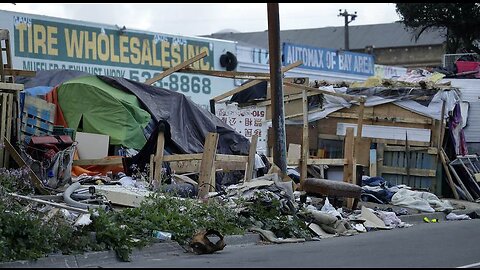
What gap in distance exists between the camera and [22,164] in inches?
629

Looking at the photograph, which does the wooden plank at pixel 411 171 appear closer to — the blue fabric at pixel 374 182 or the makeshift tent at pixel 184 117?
the blue fabric at pixel 374 182

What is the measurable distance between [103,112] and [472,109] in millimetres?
11486

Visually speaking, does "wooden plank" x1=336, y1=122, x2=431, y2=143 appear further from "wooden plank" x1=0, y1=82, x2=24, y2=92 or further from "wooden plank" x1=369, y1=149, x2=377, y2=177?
"wooden plank" x1=0, y1=82, x2=24, y2=92

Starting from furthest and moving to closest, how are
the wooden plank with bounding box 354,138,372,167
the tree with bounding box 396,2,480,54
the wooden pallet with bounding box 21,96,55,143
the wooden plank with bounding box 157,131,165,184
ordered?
1. the tree with bounding box 396,2,480,54
2. the wooden plank with bounding box 354,138,372,167
3. the wooden pallet with bounding box 21,96,55,143
4. the wooden plank with bounding box 157,131,165,184

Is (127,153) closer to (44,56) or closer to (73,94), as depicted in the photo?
(73,94)

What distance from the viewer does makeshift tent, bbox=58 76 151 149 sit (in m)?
19.9

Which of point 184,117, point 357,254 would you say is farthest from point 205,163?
point 184,117

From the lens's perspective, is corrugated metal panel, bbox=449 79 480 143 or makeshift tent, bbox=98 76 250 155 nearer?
makeshift tent, bbox=98 76 250 155

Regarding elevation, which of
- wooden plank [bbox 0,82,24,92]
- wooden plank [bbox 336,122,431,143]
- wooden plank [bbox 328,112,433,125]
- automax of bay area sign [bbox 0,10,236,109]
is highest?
automax of bay area sign [bbox 0,10,236,109]

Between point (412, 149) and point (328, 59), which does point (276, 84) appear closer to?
point (412, 149)

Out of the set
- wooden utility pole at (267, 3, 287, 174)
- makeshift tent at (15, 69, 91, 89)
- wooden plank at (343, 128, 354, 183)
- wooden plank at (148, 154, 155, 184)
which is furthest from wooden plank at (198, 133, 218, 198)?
makeshift tent at (15, 69, 91, 89)

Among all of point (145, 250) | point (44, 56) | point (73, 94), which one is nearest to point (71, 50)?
point (44, 56)

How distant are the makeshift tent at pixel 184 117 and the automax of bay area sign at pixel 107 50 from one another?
25.6ft

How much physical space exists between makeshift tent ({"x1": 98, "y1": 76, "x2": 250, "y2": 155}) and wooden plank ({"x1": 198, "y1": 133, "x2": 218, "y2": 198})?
4.12m
